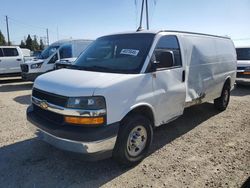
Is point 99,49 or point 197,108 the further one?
point 197,108

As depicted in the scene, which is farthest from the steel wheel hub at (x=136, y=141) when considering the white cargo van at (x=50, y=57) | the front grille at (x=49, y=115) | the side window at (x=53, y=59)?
the side window at (x=53, y=59)

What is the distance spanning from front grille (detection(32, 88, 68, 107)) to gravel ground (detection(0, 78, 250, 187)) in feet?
2.39

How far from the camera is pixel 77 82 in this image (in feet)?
11.2

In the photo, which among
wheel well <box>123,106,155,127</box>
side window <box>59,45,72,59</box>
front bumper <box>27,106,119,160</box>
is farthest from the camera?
side window <box>59,45,72,59</box>

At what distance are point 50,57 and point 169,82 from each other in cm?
886

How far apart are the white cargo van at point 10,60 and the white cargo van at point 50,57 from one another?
7.81 feet

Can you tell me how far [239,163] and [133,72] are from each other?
2.27 meters

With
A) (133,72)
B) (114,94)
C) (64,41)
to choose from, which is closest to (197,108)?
(133,72)

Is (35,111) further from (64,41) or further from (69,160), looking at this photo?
(64,41)

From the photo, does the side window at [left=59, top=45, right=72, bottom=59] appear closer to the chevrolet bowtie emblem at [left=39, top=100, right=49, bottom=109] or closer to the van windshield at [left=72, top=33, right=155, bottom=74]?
the van windshield at [left=72, top=33, right=155, bottom=74]

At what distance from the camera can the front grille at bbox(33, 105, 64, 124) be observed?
3472 mm

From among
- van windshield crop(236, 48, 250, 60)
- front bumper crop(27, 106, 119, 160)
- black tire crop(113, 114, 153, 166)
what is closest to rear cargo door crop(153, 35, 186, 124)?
black tire crop(113, 114, 153, 166)

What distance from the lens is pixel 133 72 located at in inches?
149

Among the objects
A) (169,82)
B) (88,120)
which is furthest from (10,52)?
(88,120)
